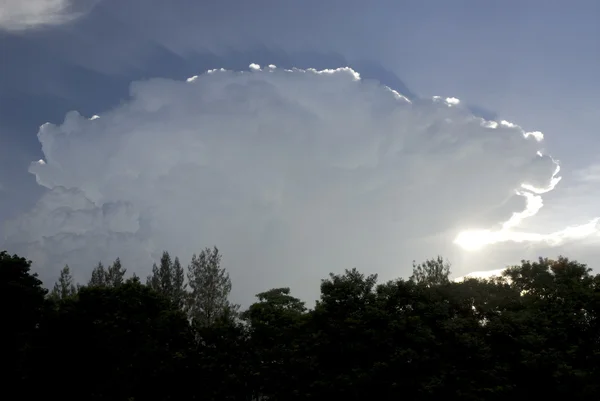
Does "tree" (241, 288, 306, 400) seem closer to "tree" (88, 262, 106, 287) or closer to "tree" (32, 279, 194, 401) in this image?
"tree" (32, 279, 194, 401)

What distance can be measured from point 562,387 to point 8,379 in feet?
96.4

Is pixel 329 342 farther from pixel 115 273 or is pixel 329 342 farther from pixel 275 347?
pixel 115 273

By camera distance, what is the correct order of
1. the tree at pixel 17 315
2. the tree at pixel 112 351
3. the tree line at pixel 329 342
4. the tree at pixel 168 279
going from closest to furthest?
the tree line at pixel 329 342 < the tree at pixel 112 351 < the tree at pixel 17 315 < the tree at pixel 168 279

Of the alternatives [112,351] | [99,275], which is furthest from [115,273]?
[112,351]

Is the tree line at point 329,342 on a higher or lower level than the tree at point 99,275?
lower

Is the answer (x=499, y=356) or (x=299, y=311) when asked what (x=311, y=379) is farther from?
(x=499, y=356)

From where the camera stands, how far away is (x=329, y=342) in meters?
26.7

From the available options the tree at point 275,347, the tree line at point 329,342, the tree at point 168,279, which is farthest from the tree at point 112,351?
the tree at point 168,279

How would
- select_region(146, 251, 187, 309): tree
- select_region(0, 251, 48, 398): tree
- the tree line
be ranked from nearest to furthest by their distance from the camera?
1. the tree line
2. select_region(0, 251, 48, 398): tree
3. select_region(146, 251, 187, 309): tree

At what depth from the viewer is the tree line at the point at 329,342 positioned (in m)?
24.5

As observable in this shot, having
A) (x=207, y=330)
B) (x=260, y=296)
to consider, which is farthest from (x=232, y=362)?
(x=260, y=296)

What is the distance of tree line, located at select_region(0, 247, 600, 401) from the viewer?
24.5 metres

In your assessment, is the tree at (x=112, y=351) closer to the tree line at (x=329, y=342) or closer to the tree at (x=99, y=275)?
the tree line at (x=329, y=342)

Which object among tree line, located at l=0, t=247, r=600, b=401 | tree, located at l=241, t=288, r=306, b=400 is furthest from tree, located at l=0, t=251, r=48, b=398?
tree, located at l=241, t=288, r=306, b=400
